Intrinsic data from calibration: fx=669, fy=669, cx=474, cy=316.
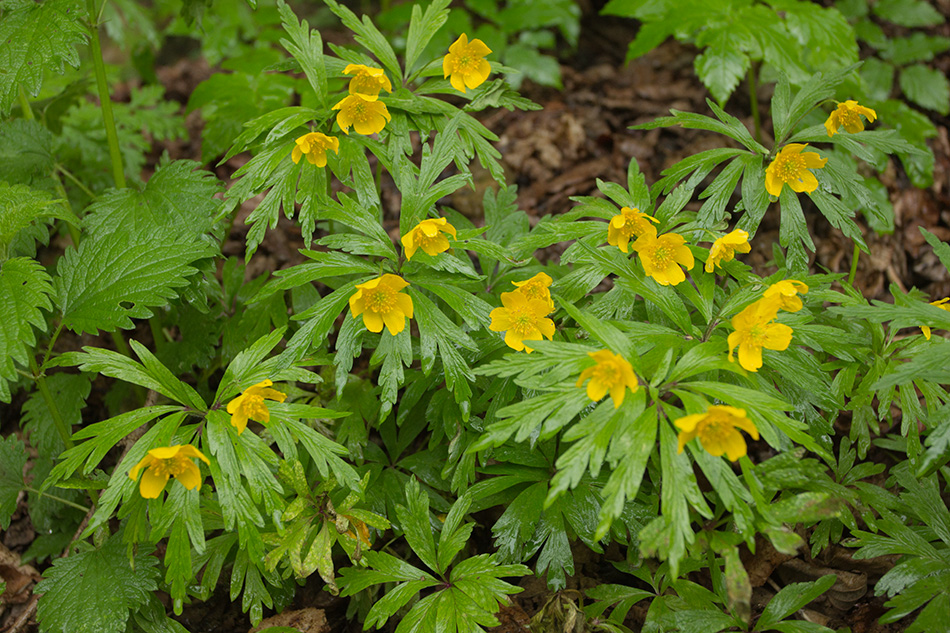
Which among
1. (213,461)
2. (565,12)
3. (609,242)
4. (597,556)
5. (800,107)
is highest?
(565,12)

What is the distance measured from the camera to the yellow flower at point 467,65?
2.28 meters

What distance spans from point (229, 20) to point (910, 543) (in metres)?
4.74

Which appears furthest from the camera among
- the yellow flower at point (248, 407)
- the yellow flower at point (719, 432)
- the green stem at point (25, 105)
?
the green stem at point (25, 105)

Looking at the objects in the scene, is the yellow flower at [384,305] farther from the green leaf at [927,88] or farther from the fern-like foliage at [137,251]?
the green leaf at [927,88]

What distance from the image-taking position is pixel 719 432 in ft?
5.27

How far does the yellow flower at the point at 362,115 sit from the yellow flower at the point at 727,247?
3.73ft

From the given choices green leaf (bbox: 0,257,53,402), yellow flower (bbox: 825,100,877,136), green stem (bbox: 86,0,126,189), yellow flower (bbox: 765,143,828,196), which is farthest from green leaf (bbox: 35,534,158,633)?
yellow flower (bbox: 825,100,877,136)

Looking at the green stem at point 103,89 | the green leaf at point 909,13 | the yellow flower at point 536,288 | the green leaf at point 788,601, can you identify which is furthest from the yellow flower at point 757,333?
the green leaf at point 909,13

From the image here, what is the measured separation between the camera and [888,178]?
375 centimetres

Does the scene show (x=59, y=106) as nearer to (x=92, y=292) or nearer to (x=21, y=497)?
(x=92, y=292)

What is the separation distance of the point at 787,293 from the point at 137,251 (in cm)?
206

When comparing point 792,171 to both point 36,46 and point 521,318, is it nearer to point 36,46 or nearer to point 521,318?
point 521,318

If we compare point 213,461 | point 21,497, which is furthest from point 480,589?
point 21,497

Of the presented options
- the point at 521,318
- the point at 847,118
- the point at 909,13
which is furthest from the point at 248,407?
the point at 909,13
